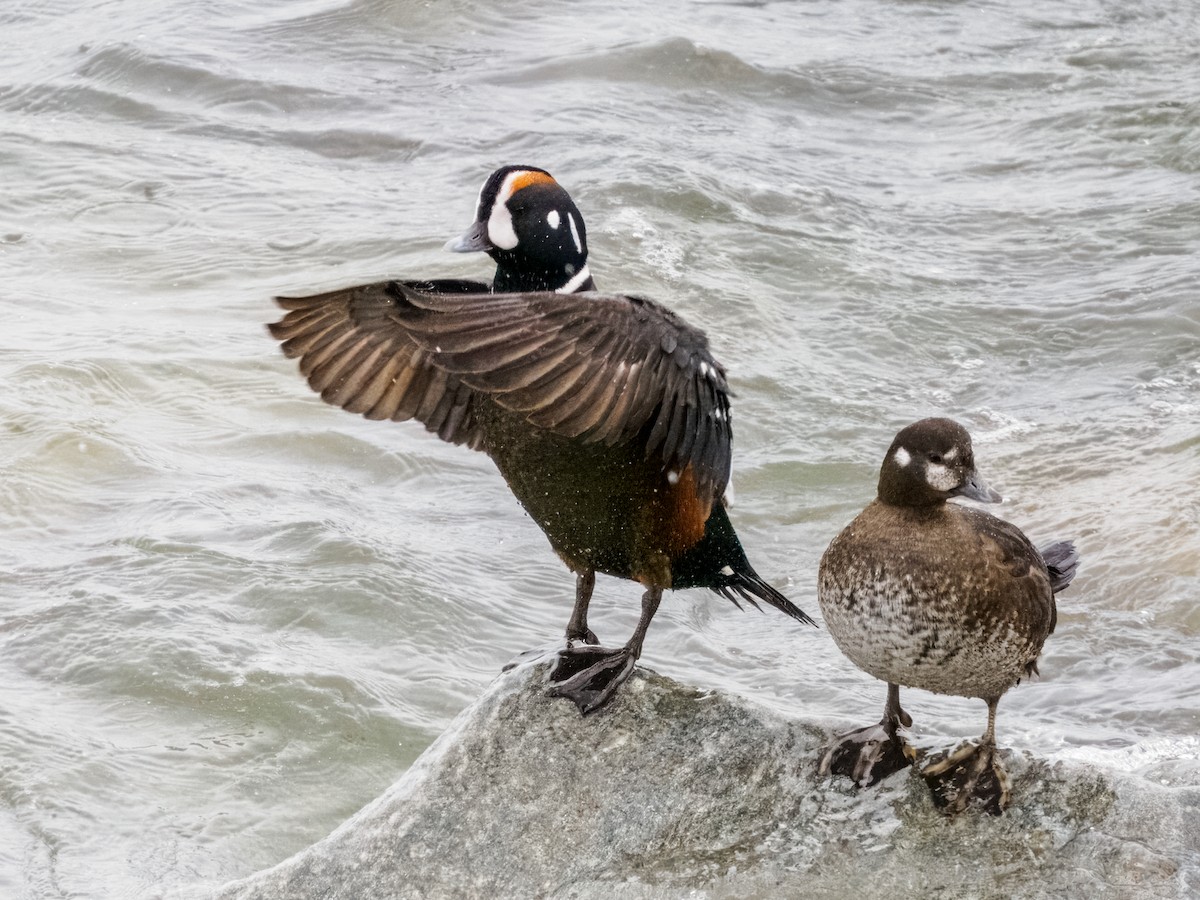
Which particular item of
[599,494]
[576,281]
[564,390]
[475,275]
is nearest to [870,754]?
[599,494]

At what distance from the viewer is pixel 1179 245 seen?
9727 millimetres

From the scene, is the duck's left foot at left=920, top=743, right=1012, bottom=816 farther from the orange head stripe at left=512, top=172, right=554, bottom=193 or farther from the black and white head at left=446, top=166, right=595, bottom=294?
the orange head stripe at left=512, top=172, right=554, bottom=193

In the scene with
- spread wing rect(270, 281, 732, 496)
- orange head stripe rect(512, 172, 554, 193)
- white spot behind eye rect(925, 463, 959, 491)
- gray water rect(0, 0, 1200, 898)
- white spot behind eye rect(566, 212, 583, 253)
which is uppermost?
orange head stripe rect(512, 172, 554, 193)

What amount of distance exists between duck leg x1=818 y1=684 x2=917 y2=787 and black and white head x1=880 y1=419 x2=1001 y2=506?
20.7 inches

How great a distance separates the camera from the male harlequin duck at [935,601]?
366cm

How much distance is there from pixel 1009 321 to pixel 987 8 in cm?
587

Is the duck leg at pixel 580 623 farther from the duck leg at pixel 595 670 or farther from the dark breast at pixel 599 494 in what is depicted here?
the dark breast at pixel 599 494

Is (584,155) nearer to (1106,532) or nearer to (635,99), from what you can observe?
(635,99)

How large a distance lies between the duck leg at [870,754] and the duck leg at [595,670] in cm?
58

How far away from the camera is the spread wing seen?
11.1 ft

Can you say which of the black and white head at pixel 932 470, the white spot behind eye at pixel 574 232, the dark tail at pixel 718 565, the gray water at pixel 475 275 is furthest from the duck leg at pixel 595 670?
the gray water at pixel 475 275

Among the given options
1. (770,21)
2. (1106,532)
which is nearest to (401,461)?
(1106,532)

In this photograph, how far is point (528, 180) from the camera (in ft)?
13.9

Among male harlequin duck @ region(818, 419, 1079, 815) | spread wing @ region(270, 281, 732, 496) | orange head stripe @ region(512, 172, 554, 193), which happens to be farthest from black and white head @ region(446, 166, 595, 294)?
male harlequin duck @ region(818, 419, 1079, 815)
